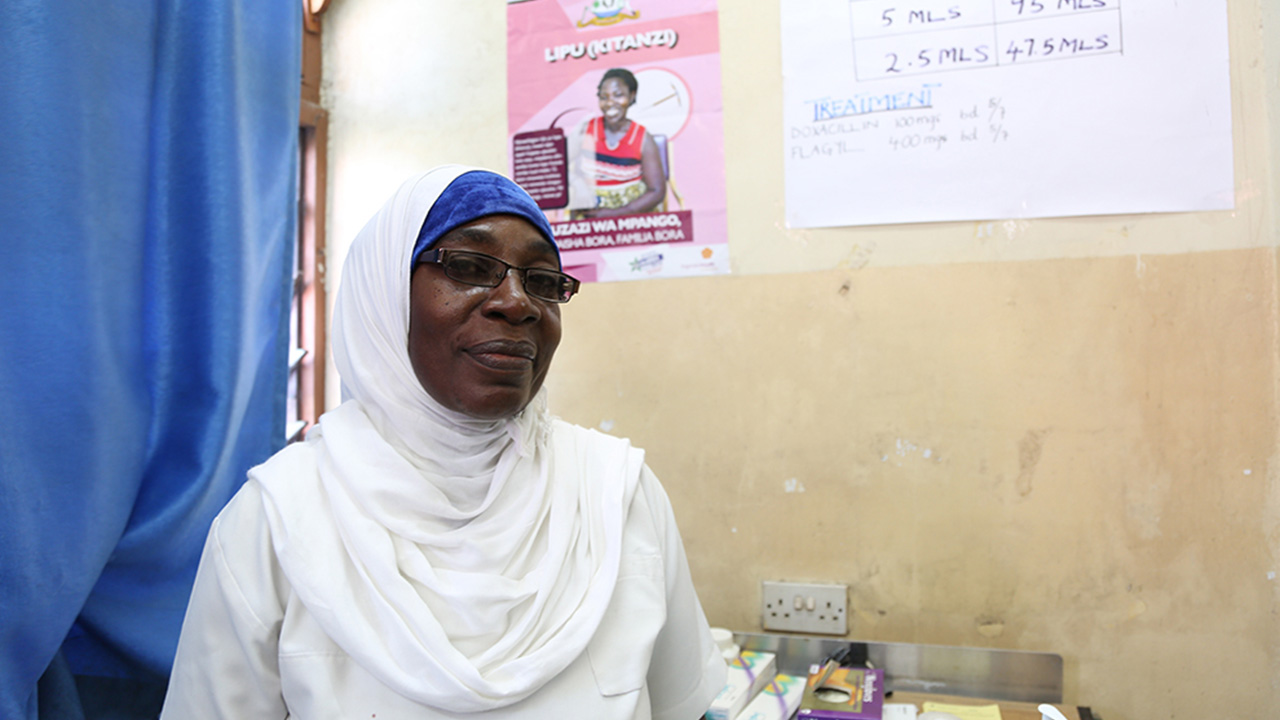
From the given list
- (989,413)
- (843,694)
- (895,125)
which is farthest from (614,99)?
(843,694)

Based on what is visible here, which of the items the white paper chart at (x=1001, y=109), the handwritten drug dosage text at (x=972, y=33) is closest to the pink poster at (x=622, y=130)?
the white paper chart at (x=1001, y=109)

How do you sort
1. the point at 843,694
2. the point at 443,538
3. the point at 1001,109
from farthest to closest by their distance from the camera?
the point at 1001,109 → the point at 843,694 → the point at 443,538

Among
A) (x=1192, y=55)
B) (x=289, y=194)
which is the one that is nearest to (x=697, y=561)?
(x=289, y=194)

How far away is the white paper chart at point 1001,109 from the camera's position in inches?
50.4

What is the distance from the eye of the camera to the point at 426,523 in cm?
88

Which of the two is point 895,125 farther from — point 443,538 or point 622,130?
point 443,538

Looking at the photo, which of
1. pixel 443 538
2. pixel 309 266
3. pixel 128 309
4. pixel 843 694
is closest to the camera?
pixel 443 538

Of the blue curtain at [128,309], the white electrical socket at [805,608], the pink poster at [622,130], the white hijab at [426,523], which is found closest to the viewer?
the white hijab at [426,523]

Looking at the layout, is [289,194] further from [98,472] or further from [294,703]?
[294,703]

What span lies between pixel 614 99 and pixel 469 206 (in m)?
0.77

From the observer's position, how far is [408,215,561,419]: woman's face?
86 cm

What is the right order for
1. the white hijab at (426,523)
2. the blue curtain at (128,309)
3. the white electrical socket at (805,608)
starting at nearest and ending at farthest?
1. the white hijab at (426,523)
2. the blue curtain at (128,309)
3. the white electrical socket at (805,608)

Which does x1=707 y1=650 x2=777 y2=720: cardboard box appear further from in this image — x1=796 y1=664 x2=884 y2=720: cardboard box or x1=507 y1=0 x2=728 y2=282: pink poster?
x1=507 y1=0 x2=728 y2=282: pink poster

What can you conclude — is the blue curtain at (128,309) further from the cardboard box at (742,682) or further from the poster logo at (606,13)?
the cardboard box at (742,682)
